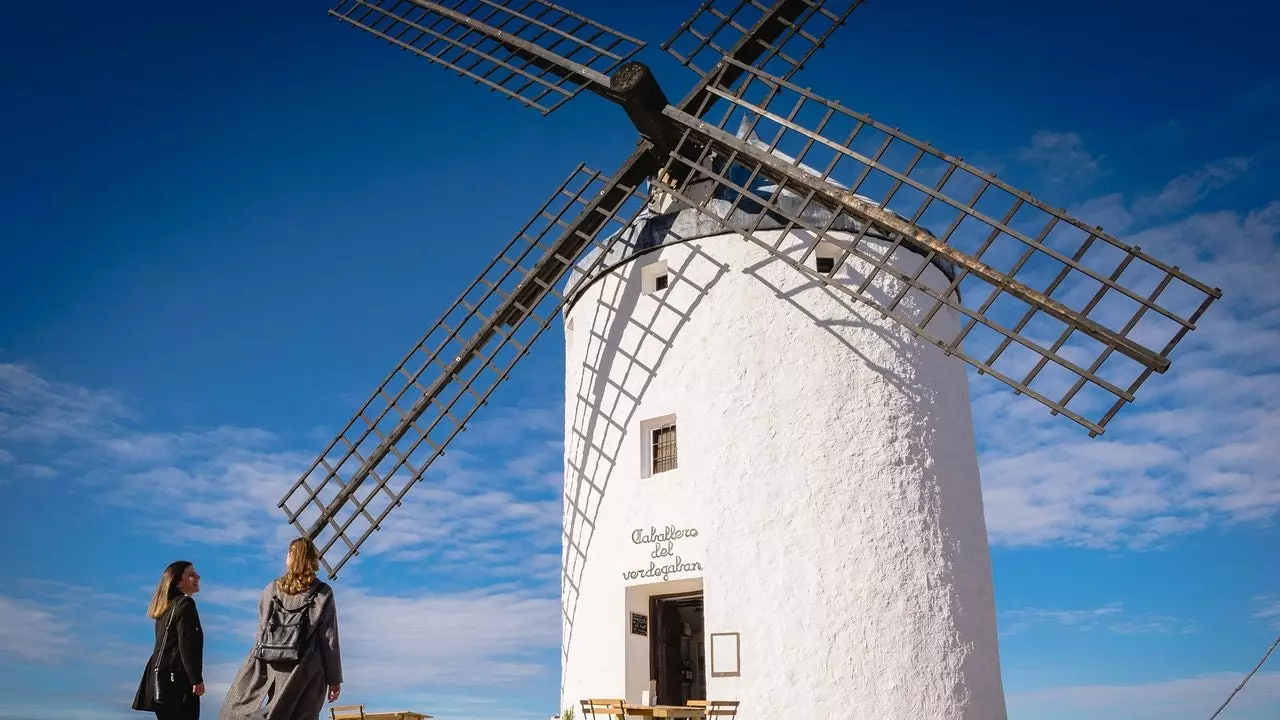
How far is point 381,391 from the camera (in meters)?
13.5

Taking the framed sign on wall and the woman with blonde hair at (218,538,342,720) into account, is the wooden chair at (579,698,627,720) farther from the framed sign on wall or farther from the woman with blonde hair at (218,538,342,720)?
the woman with blonde hair at (218,538,342,720)

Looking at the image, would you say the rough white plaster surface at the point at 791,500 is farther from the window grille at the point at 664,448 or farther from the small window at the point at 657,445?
the window grille at the point at 664,448

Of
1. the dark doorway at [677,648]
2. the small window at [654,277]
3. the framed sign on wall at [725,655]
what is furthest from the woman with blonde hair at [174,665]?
the small window at [654,277]

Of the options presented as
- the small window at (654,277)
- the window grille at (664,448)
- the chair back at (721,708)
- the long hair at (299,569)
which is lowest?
the chair back at (721,708)

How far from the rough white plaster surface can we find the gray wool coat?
5252 millimetres

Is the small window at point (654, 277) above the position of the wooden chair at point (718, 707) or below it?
above

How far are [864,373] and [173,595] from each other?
754cm

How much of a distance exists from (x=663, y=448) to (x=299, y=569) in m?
6.05

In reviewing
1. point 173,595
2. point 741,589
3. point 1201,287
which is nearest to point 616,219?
point 741,589

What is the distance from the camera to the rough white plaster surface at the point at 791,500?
33.4ft

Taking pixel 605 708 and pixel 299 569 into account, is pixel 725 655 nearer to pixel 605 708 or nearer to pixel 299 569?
pixel 605 708

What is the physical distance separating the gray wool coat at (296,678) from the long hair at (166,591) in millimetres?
585

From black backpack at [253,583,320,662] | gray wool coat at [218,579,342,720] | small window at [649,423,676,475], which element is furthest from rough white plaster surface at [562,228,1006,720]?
black backpack at [253,583,320,662]

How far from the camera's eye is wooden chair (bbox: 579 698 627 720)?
9852mm
